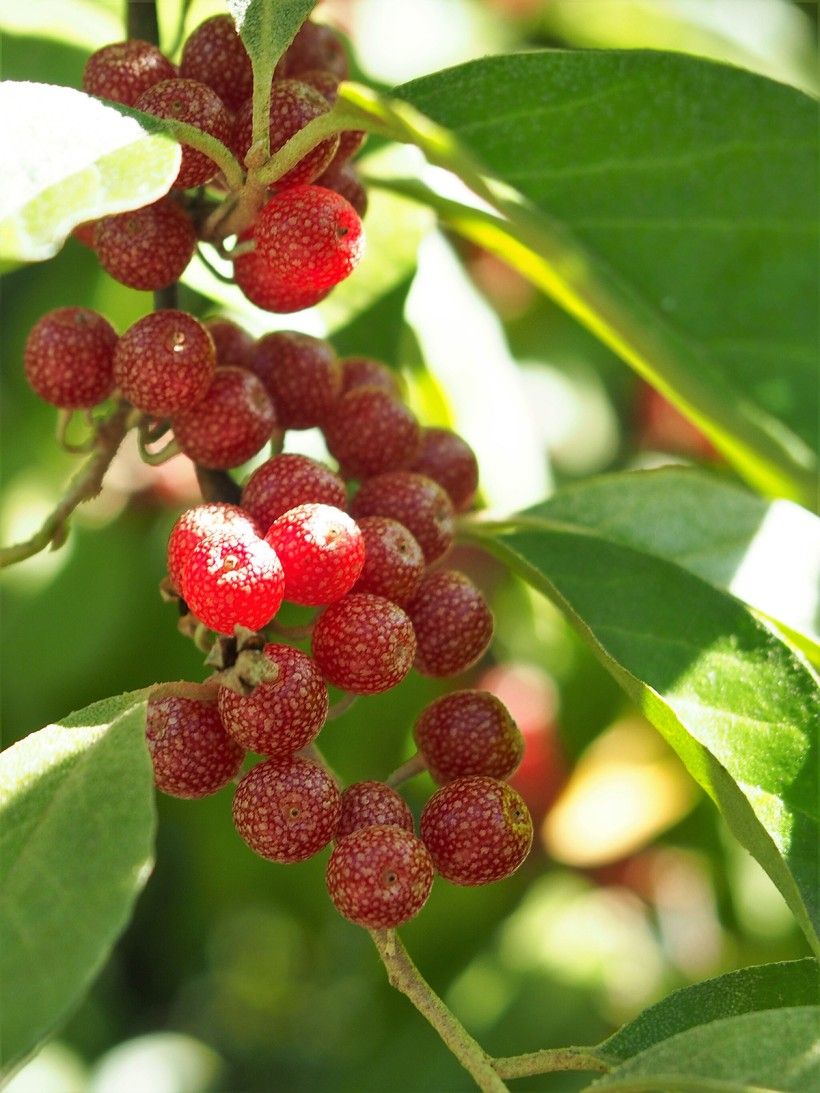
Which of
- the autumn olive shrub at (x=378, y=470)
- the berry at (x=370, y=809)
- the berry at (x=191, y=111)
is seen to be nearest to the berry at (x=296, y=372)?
the autumn olive shrub at (x=378, y=470)

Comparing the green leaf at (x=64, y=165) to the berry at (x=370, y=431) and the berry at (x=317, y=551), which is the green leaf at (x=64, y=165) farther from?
the berry at (x=370, y=431)

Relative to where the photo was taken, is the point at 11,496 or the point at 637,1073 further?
the point at 11,496

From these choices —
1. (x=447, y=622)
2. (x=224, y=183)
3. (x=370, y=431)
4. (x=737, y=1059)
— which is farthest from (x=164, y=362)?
(x=737, y=1059)

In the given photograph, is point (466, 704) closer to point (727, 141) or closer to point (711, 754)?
point (711, 754)

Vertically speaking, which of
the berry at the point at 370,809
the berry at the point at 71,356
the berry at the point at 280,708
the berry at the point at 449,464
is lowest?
the berry at the point at 370,809

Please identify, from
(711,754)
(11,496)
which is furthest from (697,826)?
(711,754)

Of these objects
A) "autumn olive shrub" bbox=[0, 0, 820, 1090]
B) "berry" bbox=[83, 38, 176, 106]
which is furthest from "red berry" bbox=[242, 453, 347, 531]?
"berry" bbox=[83, 38, 176, 106]
